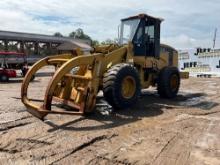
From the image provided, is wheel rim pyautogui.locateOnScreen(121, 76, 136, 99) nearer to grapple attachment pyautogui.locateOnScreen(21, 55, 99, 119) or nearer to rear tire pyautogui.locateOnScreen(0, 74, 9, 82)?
grapple attachment pyautogui.locateOnScreen(21, 55, 99, 119)

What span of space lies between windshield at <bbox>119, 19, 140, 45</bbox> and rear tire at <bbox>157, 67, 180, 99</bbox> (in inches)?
64.4

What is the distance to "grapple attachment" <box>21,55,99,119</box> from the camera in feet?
25.4

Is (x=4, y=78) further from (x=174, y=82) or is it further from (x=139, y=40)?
(x=139, y=40)

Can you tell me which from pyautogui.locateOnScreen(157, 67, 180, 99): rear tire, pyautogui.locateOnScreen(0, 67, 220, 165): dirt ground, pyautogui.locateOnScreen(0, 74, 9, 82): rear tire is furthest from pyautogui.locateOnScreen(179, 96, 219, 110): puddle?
pyautogui.locateOnScreen(0, 74, 9, 82): rear tire

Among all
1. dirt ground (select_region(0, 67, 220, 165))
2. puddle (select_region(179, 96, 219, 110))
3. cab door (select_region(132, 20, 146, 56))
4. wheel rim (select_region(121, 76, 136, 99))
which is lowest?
dirt ground (select_region(0, 67, 220, 165))

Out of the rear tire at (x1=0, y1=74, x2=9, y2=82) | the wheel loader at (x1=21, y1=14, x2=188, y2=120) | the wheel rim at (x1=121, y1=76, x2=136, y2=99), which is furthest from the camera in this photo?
the rear tire at (x1=0, y1=74, x2=9, y2=82)

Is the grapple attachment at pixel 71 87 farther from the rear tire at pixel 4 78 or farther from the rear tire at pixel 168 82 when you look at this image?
the rear tire at pixel 4 78

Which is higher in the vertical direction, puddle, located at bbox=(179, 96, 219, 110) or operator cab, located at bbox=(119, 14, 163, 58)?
operator cab, located at bbox=(119, 14, 163, 58)

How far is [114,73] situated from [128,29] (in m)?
2.92

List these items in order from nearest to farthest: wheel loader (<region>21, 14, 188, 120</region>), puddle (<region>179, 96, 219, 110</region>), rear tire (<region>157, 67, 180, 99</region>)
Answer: wheel loader (<region>21, 14, 188, 120</region>) → puddle (<region>179, 96, 219, 110</region>) → rear tire (<region>157, 67, 180, 99</region>)

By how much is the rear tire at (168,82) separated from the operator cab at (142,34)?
663 millimetres

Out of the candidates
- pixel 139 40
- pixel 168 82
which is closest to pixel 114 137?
pixel 139 40

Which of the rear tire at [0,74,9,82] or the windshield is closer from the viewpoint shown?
the windshield

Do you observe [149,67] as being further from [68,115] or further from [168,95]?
[68,115]
